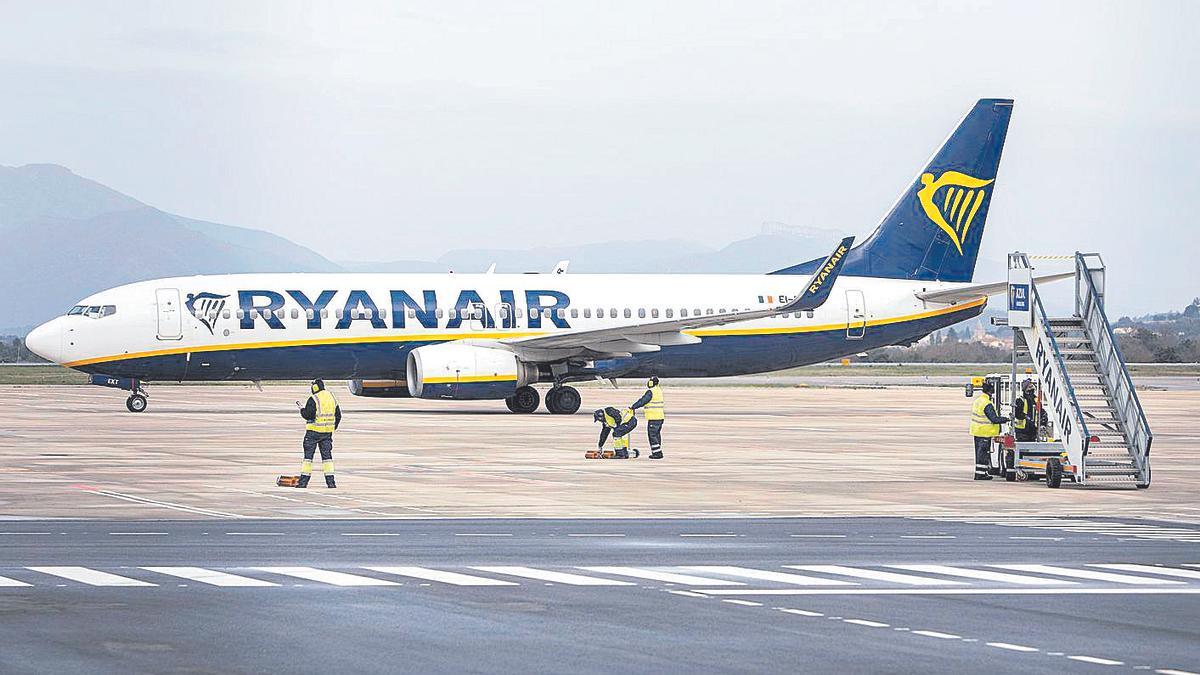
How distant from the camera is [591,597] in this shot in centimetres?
1590

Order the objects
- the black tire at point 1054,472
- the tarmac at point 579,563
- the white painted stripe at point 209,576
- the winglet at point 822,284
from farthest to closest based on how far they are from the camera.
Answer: the winglet at point 822,284, the black tire at point 1054,472, the white painted stripe at point 209,576, the tarmac at point 579,563

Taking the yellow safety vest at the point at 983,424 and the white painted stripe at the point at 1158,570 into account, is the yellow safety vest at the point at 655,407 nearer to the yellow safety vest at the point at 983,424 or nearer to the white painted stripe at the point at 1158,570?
the yellow safety vest at the point at 983,424

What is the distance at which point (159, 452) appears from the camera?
35531 mm

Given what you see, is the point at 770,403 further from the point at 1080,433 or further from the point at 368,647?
the point at 368,647

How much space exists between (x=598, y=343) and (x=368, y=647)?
38.5 metres

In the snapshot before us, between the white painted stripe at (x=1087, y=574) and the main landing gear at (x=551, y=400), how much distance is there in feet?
112

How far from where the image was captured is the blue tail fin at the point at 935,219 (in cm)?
5759

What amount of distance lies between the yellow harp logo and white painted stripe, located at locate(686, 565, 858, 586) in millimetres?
41538

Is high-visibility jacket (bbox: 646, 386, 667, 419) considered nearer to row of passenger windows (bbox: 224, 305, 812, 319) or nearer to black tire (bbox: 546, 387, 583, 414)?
black tire (bbox: 546, 387, 583, 414)

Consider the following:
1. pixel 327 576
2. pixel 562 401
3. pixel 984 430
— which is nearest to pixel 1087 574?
pixel 327 576

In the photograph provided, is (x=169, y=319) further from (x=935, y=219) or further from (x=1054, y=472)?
(x=1054, y=472)

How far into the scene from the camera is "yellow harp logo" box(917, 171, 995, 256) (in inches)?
2283

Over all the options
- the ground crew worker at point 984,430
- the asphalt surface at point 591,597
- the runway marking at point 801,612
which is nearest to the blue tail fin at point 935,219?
the ground crew worker at point 984,430

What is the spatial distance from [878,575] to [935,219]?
137 feet
